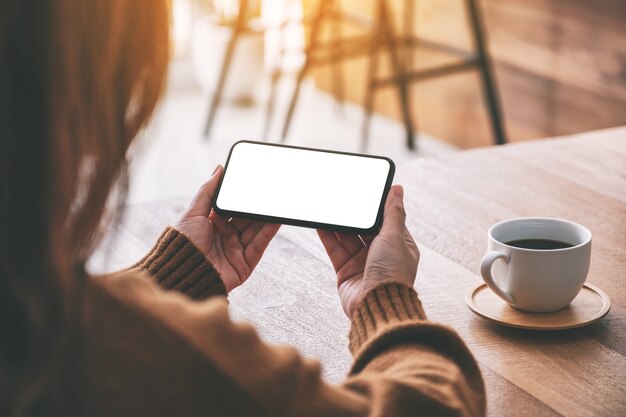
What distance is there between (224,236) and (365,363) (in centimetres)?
29

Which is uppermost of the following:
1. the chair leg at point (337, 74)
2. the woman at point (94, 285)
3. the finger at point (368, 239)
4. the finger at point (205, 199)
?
the woman at point (94, 285)

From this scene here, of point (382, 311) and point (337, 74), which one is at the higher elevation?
point (382, 311)

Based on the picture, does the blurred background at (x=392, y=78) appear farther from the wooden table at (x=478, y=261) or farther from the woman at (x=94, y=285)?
the woman at (x=94, y=285)

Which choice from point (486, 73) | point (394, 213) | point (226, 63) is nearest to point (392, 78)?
point (486, 73)

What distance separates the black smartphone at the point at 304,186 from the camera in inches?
36.3

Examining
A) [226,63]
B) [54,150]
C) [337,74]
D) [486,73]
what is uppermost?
[54,150]

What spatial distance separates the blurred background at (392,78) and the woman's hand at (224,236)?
64.6 inches

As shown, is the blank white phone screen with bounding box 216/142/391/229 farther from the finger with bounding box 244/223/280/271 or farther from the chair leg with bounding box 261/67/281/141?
the chair leg with bounding box 261/67/281/141

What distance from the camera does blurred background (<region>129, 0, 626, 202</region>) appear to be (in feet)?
9.03

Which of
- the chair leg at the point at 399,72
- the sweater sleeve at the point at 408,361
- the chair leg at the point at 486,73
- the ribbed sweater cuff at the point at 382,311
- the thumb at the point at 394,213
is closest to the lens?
the sweater sleeve at the point at 408,361

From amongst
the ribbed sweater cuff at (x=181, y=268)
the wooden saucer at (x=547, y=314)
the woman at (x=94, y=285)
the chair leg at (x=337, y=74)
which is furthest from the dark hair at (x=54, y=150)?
the chair leg at (x=337, y=74)

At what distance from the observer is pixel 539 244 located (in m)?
0.90

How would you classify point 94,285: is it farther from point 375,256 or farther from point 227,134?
point 227,134

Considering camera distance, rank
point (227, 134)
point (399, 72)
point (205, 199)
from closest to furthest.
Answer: point (205, 199) → point (399, 72) → point (227, 134)
